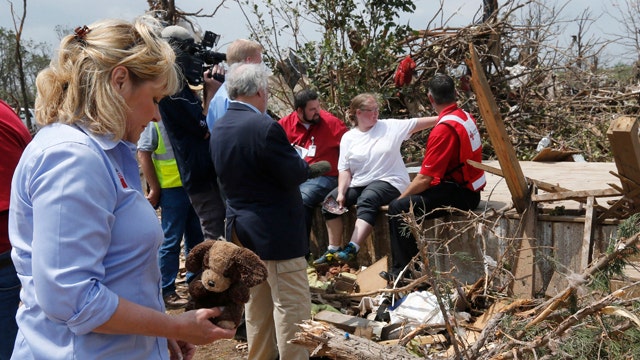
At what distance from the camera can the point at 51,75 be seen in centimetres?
164

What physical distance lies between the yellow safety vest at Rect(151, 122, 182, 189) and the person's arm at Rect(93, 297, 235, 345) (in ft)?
12.4

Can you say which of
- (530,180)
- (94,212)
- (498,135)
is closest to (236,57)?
(498,135)

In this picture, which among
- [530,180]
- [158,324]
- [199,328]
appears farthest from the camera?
[530,180]

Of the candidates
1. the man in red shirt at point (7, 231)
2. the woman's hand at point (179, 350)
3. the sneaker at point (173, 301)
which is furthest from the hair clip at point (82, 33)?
the sneaker at point (173, 301)

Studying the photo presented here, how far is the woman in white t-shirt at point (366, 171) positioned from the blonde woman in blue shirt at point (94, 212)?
13.3 feet

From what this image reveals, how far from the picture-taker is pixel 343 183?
6102 millimetres

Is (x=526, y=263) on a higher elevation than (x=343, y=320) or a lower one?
higher

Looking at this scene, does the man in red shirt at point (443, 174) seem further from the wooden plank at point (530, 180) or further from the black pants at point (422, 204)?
the wooden plank at point (530, 180)

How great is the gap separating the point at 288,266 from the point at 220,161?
74 centimetres

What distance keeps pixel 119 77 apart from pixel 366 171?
14.8 ft

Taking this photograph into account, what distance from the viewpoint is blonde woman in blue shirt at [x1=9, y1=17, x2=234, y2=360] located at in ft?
4.78

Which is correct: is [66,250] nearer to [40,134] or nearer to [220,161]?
[40,134]

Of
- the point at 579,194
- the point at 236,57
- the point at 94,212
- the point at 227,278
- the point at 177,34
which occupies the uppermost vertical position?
the point at 177,34

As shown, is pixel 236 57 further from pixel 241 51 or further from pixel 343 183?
pixel 343 183
